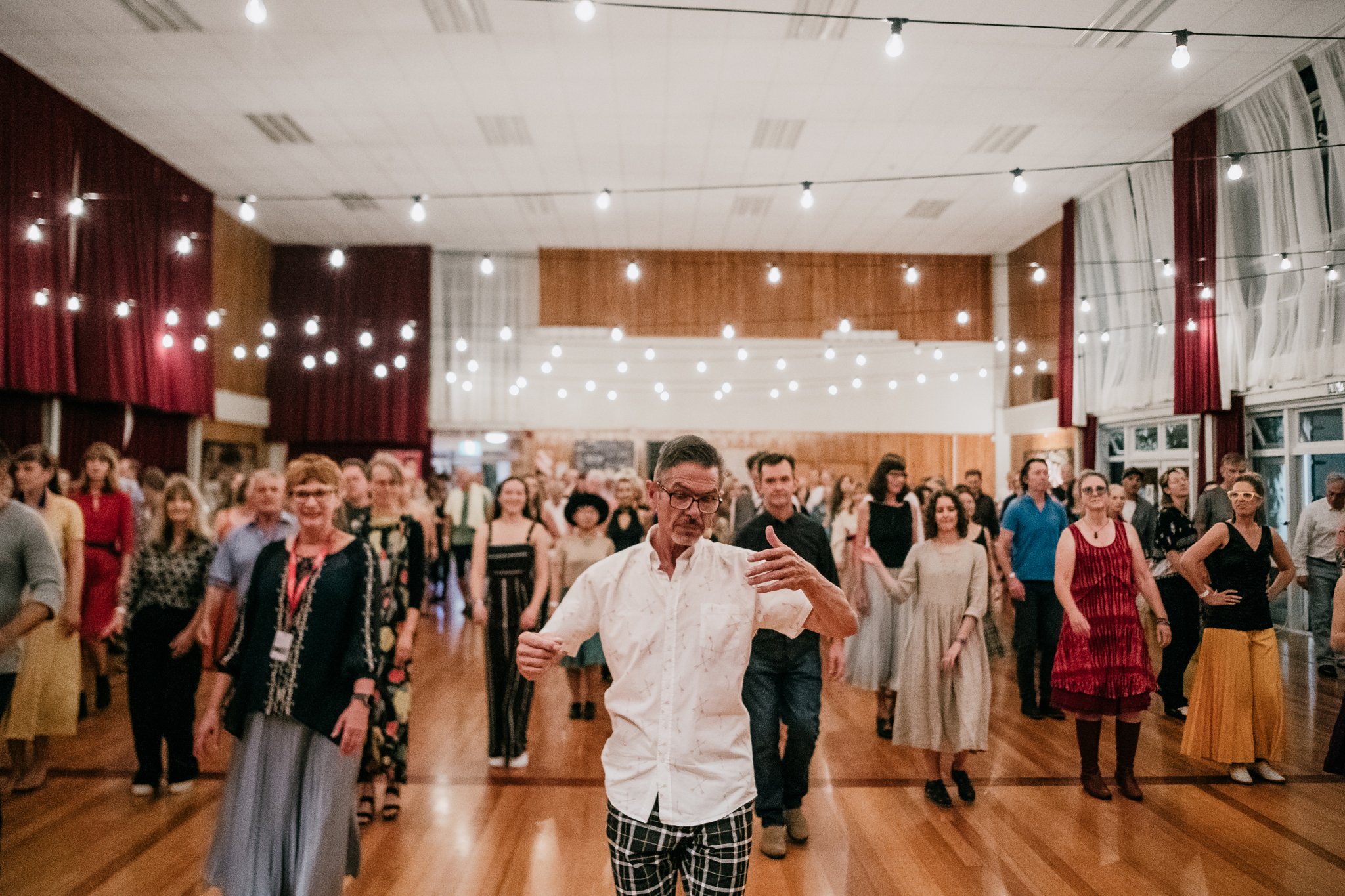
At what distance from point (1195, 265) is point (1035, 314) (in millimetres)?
4348

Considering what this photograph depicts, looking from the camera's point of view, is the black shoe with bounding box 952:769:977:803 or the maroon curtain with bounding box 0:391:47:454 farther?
the maroon curtain with bounding box 0:391:47:454

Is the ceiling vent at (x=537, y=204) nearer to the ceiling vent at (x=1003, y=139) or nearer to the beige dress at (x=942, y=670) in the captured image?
the ceiling vent at (x=1003, y=139)

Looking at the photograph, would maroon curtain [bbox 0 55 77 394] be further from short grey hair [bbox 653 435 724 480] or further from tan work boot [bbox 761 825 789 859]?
short grey hair [bbox 653 435 724 480]

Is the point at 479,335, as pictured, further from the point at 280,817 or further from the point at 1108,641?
the point at 280,817

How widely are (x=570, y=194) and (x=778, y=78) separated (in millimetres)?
4136

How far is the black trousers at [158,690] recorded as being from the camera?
381cm

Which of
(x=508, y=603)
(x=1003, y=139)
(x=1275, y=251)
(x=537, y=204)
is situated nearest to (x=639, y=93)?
(x=537, y=204)

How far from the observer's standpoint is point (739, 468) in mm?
14117

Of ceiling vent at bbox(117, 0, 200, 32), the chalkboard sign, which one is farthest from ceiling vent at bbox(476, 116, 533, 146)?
the chalkboard sign

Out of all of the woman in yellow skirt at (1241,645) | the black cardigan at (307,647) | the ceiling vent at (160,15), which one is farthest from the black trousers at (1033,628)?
the ceiling vent at (160,15)

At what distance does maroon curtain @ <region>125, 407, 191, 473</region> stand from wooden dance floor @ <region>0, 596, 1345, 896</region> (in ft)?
20.3

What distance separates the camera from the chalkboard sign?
14141 mm

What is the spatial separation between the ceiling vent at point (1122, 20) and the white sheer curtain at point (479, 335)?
931 cm

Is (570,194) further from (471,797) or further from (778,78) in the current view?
(471,797)
